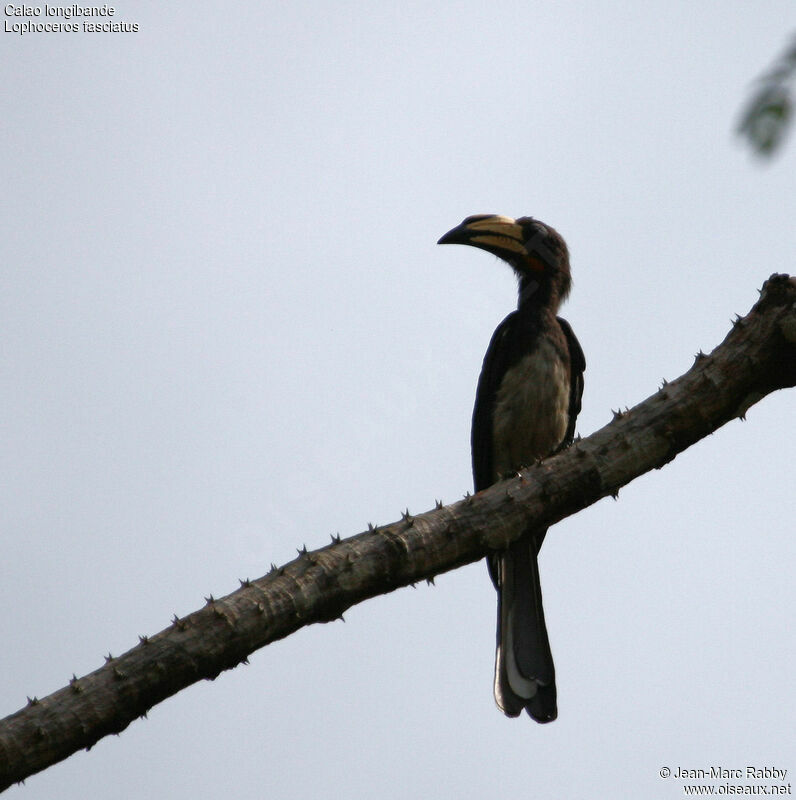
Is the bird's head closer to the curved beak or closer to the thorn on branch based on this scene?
the curved beak

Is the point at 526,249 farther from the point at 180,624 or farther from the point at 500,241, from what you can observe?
the point at 180,624

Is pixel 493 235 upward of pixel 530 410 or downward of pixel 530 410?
upward

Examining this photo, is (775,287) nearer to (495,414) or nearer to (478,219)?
(495,414)

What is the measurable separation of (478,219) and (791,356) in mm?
3284

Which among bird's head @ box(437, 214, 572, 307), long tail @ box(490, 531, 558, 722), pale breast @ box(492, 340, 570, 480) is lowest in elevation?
long tail @ box(490, 531, 558, 722)

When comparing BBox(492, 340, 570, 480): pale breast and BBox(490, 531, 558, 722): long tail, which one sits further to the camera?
BBox(492, 340, 570, 480): pale breast

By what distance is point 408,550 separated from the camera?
3562 mm

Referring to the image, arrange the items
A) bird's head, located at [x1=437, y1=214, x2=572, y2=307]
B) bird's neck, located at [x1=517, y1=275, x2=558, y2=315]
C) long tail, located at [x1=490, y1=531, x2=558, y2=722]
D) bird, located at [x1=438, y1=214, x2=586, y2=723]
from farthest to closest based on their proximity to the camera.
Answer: bird's head, located at [x1=437, y1=214, x2=572, y2=307], bird's neck, located at [x1=517, y1=275, x2=558, y2=315], bird, located at [x1=438, y1=214, x2=586, y2=723], long tail, located at [x1=490, y1=531, x2=558, y2=722]

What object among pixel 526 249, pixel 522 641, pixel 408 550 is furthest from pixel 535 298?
pixel 408 550

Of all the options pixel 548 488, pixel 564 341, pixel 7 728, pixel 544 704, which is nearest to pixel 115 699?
pixel 7 728

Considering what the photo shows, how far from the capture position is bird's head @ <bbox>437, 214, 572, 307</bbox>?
6.82m

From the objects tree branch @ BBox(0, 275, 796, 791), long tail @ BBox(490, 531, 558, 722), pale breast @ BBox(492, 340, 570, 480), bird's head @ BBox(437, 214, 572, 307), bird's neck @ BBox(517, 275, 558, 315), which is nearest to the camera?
tree branch @ BBox(0, 275, 796, 791)

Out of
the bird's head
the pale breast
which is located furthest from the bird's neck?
the pale breast

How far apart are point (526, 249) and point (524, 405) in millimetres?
1409
